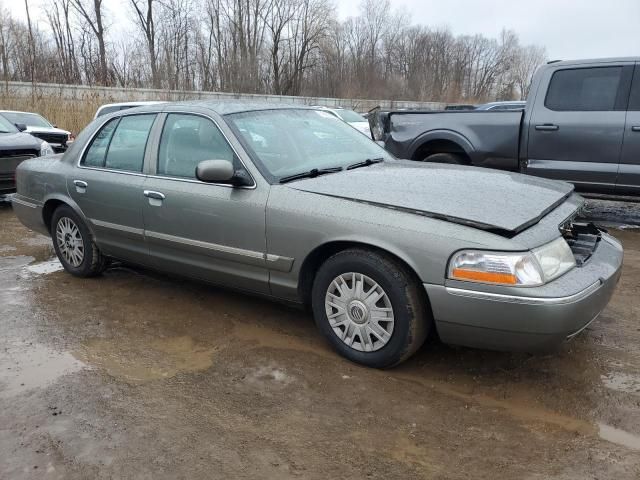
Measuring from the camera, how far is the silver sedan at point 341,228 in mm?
2736

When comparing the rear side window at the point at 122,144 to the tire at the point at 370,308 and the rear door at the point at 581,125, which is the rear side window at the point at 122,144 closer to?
the tire at the point at 370,308

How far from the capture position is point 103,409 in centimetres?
287

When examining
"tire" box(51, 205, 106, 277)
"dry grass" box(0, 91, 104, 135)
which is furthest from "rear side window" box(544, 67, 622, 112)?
"dry grass" box(0, 91, 104, 135)

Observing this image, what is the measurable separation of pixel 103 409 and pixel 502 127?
5612 mm

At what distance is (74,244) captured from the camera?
16.3 feet

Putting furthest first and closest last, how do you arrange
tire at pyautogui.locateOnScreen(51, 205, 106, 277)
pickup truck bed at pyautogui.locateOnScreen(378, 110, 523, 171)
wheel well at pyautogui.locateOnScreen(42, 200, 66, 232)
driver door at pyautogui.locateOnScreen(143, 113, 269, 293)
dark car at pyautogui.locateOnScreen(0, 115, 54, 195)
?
dark car at pyautogui.locateOnScreen(0, 115, 54, 195) < pickup truck bed at pyautogui.locateOnScreen(378, 110, 523, 171) < wheel well at pyautogui.locateOnScreen(42, 200, 66, 232) < tire at pyautogui.locateOnScreen(51, 205, 106, 277) < driver door at pyautogui.locateOnScreen(143, 113, 269, 293)

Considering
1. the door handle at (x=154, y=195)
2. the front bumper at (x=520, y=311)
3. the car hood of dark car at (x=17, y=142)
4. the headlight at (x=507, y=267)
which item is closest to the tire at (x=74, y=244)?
the door handle at (x=154, y=195)

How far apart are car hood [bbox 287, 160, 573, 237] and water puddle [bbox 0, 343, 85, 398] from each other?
1.82 m

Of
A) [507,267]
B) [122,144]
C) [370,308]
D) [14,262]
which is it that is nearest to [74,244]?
[122,144]

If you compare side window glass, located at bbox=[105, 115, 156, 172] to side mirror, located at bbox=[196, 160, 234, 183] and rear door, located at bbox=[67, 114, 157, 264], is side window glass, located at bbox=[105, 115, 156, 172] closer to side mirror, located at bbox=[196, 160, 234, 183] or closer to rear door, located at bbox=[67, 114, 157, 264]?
rear door, located at bbox=[67, 114, 157, 264]

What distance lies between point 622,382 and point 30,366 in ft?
11.6

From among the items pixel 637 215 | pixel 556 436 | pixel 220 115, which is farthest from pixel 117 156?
pixel 637 215

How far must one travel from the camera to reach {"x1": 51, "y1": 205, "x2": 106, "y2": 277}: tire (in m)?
4.82

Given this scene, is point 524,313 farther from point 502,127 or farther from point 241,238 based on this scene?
point 502,127
